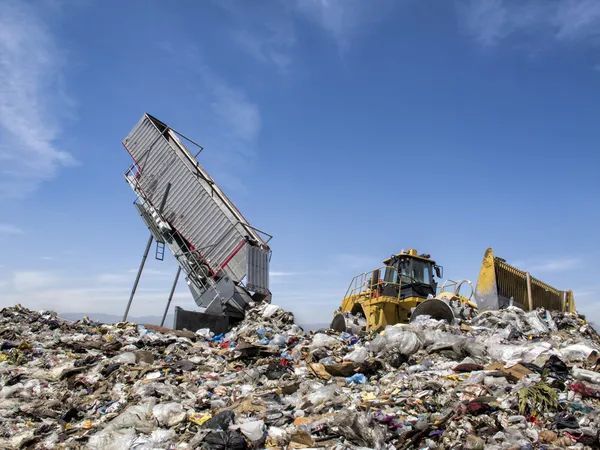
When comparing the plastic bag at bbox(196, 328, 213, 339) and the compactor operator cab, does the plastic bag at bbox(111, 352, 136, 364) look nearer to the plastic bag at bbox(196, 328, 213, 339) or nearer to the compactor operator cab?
the plastic bag at bbox(196, 328, 213, 339)

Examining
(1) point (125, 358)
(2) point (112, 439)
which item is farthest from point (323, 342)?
(2) point (112, 439)

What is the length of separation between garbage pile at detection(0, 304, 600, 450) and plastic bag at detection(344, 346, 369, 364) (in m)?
0.02

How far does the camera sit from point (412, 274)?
9.35 metres

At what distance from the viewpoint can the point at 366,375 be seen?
18.7ft

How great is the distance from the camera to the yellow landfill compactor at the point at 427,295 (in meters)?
8.35

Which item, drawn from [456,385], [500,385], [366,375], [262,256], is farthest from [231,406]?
[262,256]

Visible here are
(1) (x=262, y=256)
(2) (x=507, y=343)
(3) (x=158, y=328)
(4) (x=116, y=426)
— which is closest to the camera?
(4) (x=116, y=426)

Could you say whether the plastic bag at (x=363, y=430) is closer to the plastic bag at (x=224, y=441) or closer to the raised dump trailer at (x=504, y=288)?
the plastic bag at (x=224, y=441)

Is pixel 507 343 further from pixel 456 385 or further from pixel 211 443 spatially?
pixel 211 443

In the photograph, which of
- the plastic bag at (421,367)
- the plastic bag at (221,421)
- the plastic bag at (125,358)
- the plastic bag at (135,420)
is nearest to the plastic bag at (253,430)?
the plastic bag at (221,421)

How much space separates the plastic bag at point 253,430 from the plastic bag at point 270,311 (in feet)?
19.6

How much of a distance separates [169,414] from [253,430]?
1.07 metres

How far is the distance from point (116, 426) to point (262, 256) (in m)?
6.75

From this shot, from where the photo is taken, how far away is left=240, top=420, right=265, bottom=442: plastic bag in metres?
4.02
